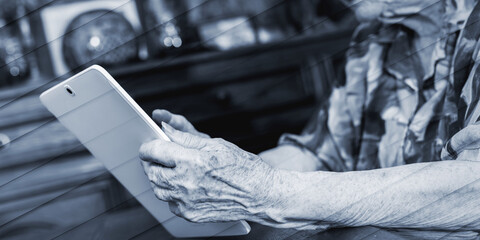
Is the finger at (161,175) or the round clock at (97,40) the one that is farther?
the round clock at (97,40)

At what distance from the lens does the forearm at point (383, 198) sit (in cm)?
64

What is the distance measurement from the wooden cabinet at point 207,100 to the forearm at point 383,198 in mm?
1176

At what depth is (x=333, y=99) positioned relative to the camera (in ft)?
→ 3.74

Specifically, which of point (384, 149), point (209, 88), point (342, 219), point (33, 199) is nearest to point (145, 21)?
point (209, 88)

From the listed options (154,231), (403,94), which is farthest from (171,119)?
(403,94)

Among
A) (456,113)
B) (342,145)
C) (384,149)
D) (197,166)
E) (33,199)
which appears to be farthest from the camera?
(33,199)

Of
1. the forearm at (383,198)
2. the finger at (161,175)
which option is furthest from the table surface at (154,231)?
the finger at (161,175)

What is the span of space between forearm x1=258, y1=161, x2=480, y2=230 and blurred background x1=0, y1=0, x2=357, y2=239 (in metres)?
1.12

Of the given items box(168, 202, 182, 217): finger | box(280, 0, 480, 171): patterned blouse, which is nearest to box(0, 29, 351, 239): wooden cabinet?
box(280, 0, 480, 171): patterned blouse

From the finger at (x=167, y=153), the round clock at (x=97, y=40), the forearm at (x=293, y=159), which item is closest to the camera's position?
the finger at (x=167, y=153)

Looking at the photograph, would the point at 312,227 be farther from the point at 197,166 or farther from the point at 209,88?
the point at 209,88

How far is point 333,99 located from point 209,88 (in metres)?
1.10

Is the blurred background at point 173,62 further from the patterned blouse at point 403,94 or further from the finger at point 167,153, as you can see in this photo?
the finger at point 167,153

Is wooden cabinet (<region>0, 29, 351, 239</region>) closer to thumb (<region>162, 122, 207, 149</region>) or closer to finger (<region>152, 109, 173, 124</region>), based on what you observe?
finger (<region>152, 109, 173, 124</region>)
